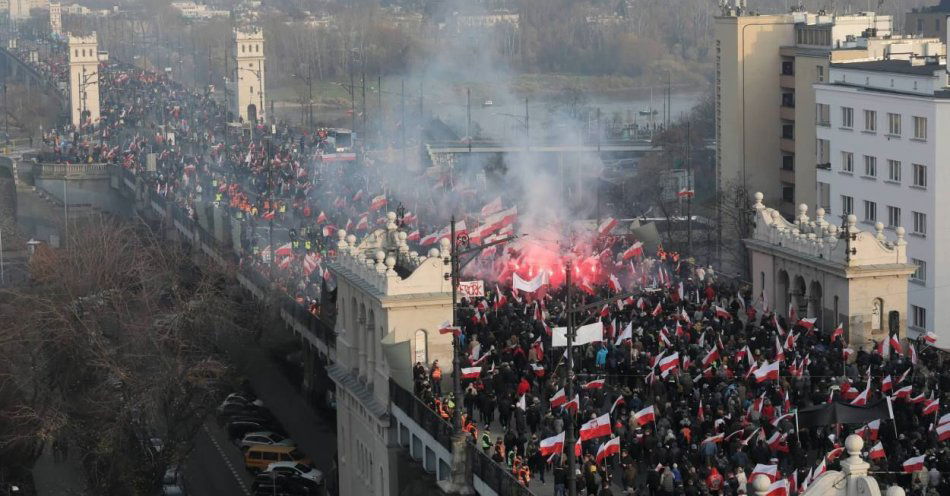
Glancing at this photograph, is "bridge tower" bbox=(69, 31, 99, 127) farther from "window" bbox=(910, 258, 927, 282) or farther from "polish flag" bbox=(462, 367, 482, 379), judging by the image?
"polish flag" bbox=(462, 367, 482, 379)

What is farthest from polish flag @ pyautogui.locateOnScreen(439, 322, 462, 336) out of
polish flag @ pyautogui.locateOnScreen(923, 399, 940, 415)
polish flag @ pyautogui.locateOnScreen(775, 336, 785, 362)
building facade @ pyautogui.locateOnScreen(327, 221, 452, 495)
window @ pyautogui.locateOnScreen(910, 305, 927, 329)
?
window @ pyautogui.locateOnScreen(910, 305, 927, 329)

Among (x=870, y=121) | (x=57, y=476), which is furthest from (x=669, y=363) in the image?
(x=870, y=121)

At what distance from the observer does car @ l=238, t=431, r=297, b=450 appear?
52.2 metres

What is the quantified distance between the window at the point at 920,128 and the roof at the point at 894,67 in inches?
46.8

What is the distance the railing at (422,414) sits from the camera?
3828 cm

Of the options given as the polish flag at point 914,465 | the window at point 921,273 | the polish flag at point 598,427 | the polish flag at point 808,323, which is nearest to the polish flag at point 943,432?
the polish flag at point 914,465

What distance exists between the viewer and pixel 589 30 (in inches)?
5325

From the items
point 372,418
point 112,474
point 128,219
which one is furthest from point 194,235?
point 372,418

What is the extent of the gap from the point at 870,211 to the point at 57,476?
23195 millimetres

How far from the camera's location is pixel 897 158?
58844mm

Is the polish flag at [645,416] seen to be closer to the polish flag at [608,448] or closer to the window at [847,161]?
the polish flag at [608,448]

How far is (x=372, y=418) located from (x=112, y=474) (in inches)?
300

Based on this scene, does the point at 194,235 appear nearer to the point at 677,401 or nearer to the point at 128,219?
the point at 128,219

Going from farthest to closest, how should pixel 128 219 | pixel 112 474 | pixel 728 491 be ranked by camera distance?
pixel 128 219 < pixel 112 474 < pixel 728 491
